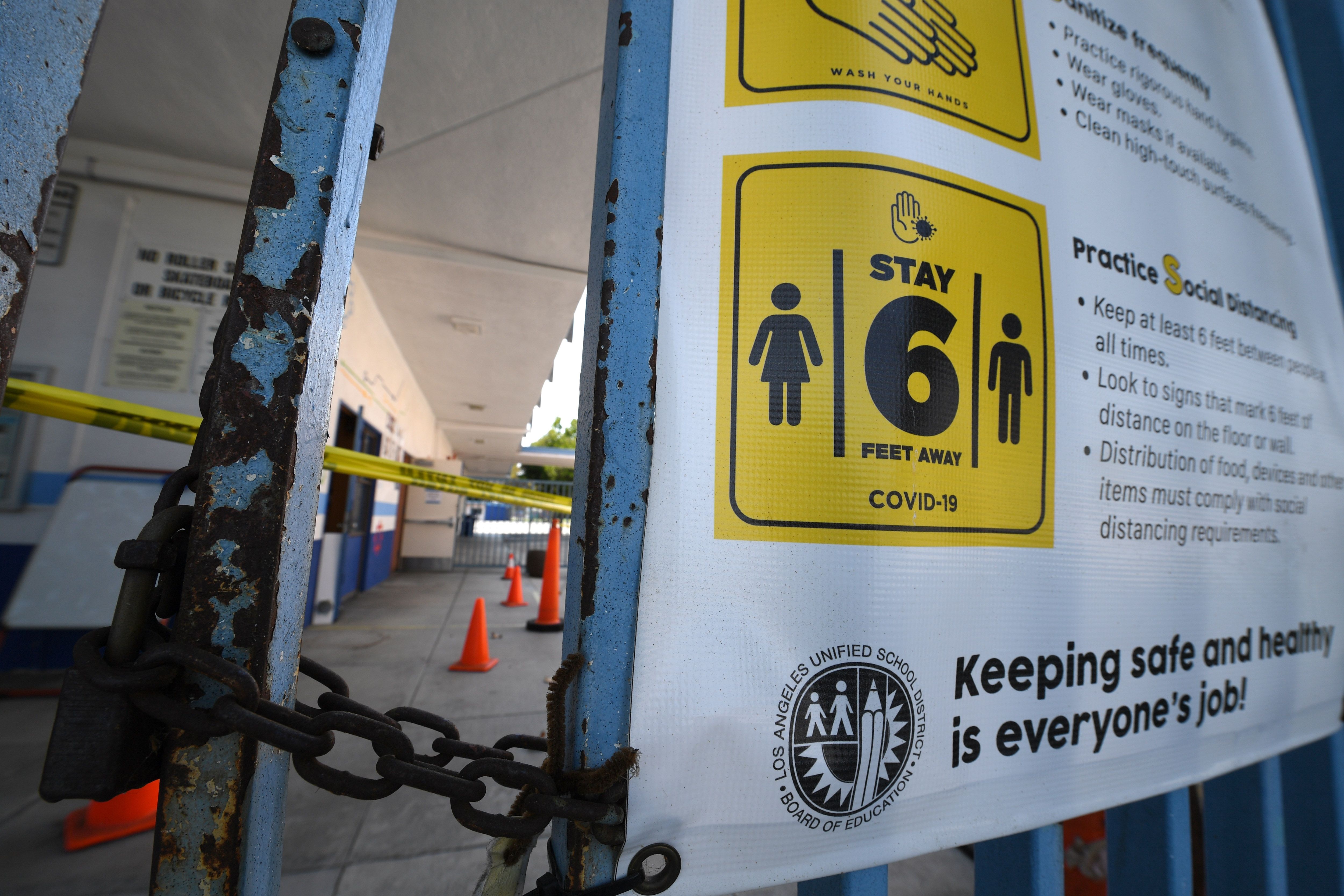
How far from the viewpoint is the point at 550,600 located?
18.4 ft

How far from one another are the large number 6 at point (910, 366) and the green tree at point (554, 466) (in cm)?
2168

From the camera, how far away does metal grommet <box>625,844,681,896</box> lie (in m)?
0.65

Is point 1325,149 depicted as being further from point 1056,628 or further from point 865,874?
point 865,874

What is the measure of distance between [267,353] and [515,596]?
22.2ft

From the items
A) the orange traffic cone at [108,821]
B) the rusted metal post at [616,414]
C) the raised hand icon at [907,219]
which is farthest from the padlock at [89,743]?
the orange traffic cone at [108,821]

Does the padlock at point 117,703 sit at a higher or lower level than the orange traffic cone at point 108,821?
higher

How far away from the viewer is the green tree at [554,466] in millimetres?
28344

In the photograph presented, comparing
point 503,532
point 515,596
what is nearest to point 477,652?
point 515,596

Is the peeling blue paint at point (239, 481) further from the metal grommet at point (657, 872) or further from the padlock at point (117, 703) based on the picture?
the metal grommet at point (657, 872)

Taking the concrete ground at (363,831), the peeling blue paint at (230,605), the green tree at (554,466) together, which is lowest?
the concrete ground at (363,831)

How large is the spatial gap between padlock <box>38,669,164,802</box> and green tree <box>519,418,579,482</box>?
21.8 metres

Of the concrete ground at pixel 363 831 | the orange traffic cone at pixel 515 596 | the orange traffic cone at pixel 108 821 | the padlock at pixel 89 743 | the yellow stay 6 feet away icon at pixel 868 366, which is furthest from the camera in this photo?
the orange traffic cone at pixel 515 596

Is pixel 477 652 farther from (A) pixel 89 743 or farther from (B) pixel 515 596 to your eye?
(A) pixel 89 743

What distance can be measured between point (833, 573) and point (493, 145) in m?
3.80
